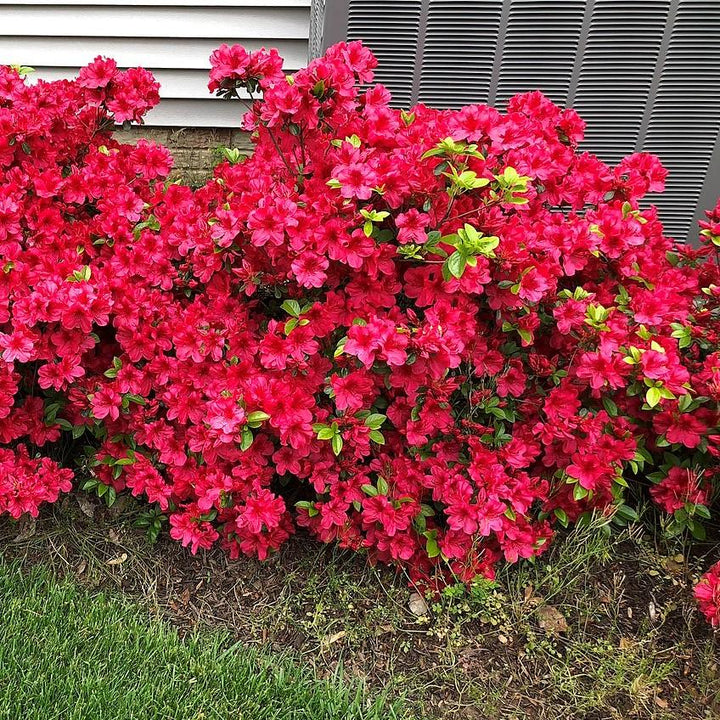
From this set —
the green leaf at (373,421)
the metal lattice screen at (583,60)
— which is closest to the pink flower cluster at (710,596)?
the green leaf at (373,421)

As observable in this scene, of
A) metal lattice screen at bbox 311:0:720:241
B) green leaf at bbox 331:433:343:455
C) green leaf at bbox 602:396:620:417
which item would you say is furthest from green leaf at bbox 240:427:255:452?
metal lattice screen at bbox 311:0:720:241

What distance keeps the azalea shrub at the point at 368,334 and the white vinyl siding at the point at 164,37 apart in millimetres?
1342

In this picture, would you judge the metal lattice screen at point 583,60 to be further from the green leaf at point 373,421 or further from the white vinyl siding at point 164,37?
the green leaf at point 373,421

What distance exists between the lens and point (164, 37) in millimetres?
3570

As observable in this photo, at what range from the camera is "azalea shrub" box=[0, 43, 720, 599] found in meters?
2.00

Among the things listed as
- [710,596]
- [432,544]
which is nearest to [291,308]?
[432,544]

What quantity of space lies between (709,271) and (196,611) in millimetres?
2095

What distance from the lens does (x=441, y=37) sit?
10.0ft

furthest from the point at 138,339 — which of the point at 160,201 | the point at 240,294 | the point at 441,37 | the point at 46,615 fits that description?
the point at 441,37

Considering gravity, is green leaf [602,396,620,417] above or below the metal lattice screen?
below

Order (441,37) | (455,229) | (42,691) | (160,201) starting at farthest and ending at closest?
(441,37)
(160,201)
(455,229)
(42,691)

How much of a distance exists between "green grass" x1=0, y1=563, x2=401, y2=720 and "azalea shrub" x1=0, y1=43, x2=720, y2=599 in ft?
1.01

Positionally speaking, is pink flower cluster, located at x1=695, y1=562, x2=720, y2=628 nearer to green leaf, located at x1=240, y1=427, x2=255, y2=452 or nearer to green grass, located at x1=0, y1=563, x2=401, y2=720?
green grass, located at x1=0, y1=563, x2=401, y2=720

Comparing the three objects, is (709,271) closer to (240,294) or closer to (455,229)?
(455,229)
